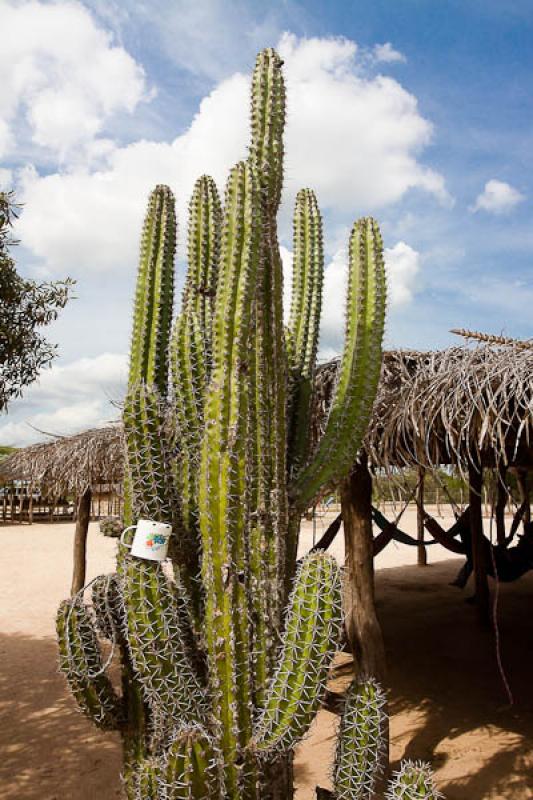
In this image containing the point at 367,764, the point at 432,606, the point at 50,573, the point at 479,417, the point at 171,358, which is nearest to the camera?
the point at 367,764

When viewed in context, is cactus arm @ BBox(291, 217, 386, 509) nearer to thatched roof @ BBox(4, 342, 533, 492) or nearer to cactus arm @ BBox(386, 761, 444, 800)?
thatched roof @ BBox(4, 342, 533, 492)

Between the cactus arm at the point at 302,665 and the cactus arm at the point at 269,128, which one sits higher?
the cactus arm at the point at 269,128

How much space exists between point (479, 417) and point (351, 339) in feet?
4.09

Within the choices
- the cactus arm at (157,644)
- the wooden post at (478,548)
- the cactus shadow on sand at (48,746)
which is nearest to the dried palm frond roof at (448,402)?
the cactus arm at (157,644)

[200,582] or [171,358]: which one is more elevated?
[171,358]

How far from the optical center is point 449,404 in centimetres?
350

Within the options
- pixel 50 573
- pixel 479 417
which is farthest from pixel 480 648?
pixel 50 573

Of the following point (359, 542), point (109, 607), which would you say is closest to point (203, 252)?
point (109, 607)

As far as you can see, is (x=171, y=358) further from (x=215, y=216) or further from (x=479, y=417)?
(x=479, y=417)

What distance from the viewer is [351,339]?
2.72m

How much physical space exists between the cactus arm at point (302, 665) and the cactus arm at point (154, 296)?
1037 mm

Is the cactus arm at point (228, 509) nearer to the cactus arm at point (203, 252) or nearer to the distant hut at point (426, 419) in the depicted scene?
the cactus arm at point (203, 252)

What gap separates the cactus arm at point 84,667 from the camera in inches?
91.3

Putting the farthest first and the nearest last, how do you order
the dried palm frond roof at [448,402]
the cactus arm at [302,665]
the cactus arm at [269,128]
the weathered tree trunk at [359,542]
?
the weathered tree trunk at [359,542], the dried palm frond roof at [448,402], the cactus arm at [269,128], the cactus arm at [302,665]
